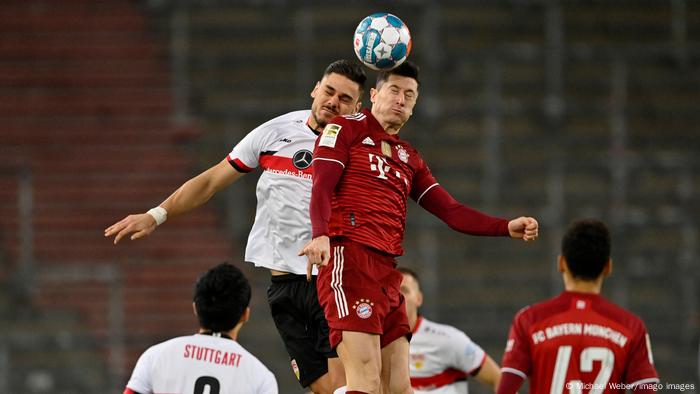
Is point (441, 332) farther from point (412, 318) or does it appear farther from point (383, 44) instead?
point (383, 44)

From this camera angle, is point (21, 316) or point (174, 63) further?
point (174, 63)

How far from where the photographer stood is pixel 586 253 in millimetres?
4996

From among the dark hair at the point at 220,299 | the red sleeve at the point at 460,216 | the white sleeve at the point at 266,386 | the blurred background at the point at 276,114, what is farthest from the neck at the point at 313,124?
the blurred background at the point at 276,114

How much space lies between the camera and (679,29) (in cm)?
1450

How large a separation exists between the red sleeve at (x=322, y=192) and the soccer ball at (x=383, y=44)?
2.38ft

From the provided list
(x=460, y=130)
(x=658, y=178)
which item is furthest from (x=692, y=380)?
(x=460, y=130)

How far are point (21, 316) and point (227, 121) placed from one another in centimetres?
324

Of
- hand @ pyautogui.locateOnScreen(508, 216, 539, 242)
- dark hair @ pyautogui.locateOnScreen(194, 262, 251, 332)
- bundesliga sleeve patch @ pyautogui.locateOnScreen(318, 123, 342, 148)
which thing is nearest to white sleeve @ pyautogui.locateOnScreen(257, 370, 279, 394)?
dark hair @ pyautogui.locateOnScreen(194, 262, 251, 332)

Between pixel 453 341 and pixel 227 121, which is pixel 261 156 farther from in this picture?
pixel 227 121

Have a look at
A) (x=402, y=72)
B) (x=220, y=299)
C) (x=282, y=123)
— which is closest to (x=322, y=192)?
(x=220, y=299)

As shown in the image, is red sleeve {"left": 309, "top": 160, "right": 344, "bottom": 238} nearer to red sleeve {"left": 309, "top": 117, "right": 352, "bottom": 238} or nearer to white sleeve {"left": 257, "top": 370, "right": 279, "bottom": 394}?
red sleeve {"left": 309, "top": 117, "right": 352, "bottom": 238}

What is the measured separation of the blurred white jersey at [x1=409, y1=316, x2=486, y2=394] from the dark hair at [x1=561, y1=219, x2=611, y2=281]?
2.75 metres

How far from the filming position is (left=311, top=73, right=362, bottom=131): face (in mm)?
5988

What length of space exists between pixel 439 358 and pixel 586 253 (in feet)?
9.51
